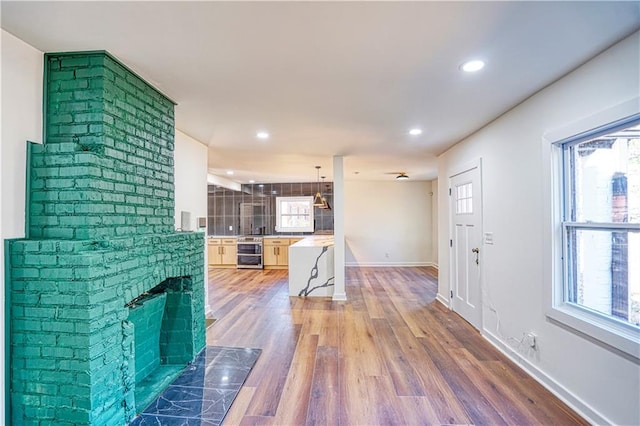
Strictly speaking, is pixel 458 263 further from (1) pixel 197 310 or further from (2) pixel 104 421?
(2) pixel 104 421

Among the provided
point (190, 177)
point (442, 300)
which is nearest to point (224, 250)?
point (190, 177)

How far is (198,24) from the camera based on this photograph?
1581 mm

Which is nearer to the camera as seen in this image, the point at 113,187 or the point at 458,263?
the point at 113,187

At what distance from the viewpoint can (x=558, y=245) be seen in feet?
7.49

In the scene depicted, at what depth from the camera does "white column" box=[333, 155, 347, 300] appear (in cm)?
489

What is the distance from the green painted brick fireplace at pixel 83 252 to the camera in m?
1.71

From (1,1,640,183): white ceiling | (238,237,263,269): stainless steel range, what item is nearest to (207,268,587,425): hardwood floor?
(1,1,640,183): white ceiling

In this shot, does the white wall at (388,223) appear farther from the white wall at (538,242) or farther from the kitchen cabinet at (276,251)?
the white wall at (538,242)

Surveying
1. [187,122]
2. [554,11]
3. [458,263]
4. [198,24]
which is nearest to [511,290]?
[458,263]

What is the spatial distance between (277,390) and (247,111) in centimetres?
246

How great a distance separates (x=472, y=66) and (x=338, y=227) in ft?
10.6

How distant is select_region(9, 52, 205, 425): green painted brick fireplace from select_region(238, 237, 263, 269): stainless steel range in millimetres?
5542

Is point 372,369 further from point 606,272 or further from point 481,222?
point 481,222

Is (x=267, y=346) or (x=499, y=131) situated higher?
(x=499, y=131)
